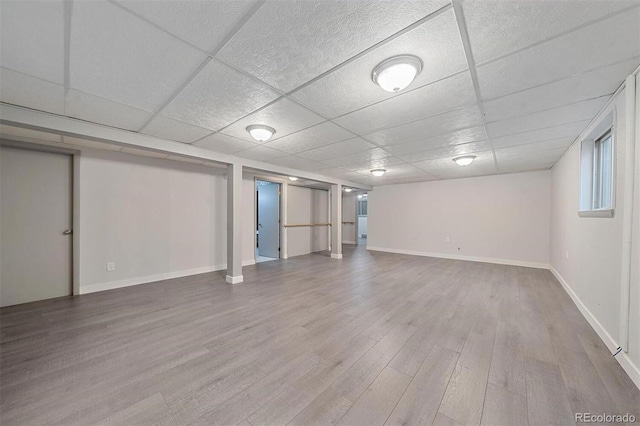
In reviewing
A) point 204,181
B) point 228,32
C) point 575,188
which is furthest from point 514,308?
point 204,181

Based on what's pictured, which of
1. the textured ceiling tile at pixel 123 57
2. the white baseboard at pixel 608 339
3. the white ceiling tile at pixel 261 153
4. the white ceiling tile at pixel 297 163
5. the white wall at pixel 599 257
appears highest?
the textured ceiling tile at pixel 123 57

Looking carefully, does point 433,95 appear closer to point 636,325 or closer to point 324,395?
point 636,325

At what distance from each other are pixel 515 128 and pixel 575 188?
4.66 ft

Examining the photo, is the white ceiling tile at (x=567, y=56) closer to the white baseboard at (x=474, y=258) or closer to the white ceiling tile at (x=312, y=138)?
the white ceiling tile at (x=312, y=138)

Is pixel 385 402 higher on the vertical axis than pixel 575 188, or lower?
lower

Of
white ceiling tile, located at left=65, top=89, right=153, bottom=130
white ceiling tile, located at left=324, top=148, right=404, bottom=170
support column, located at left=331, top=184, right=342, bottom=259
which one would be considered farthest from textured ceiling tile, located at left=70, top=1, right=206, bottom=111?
support column, located at left=331, top=184, right=342, bottom=259

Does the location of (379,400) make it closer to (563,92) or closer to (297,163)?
(563,92)

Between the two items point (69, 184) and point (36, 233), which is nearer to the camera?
point (36, 233)

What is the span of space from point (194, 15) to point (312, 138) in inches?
80.4

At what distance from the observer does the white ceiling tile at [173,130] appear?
2.71 meters

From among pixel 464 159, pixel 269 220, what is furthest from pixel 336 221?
pixel 464 159

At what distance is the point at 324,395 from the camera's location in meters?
1.54

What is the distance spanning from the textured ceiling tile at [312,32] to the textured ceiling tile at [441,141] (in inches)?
83.4

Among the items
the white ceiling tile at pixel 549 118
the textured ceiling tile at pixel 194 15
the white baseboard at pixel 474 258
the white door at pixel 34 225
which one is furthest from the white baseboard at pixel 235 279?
the white baseboard at pixel 474 258
